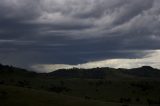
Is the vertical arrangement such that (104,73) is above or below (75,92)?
above

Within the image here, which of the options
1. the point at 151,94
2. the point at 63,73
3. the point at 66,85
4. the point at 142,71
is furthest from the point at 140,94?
the point at 142,71

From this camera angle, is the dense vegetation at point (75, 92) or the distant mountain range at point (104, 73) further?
the distant mountain range at point (104, 73)

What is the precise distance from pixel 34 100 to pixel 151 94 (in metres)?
38.2

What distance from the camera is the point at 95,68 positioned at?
15538 centimetres

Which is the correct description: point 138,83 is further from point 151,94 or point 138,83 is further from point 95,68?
point 95,68

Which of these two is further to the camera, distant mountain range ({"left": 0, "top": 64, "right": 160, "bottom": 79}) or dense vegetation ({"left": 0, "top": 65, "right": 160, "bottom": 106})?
distant mountain range ({"left": 0, "top": 64, "right": 160, "bottom": 79})

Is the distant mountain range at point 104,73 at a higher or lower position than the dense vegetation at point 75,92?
higher

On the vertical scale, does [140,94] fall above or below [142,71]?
below

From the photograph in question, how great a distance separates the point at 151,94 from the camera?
7806cm

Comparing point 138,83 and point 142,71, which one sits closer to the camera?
point 138,83

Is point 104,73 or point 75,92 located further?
point 104,73

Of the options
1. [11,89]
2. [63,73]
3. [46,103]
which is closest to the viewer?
[46,103]

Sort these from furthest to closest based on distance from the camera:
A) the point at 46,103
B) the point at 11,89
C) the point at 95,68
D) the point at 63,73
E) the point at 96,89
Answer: the point at 95,68, the point at 63,73, the point at 96,89, the point at 11,89, the point at 46,103

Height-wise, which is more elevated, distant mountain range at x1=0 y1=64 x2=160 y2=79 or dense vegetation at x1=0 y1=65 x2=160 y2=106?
distant mountain range at x1=0 y1=64 x2=160 y2=79
